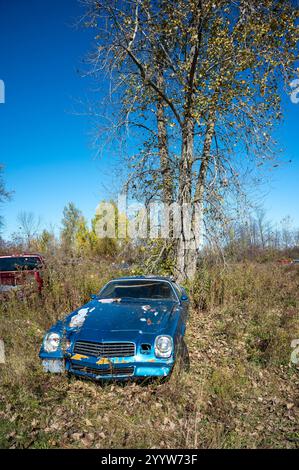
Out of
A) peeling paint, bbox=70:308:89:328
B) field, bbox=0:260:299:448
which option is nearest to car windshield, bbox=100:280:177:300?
peeling paint, bbox=70:308:89:328

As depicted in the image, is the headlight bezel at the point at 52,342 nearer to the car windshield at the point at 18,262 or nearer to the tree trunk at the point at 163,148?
the car windshield at the point at 18,262

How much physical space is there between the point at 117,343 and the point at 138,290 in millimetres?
2073

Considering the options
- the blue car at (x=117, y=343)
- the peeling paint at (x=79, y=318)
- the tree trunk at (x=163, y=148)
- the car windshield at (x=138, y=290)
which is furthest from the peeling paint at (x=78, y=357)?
the tree trunk at (x=163, y=148)

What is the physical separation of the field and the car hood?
2.22ft

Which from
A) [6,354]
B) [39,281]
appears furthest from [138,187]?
[6,354]

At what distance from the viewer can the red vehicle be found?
8336mm

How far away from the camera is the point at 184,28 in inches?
355

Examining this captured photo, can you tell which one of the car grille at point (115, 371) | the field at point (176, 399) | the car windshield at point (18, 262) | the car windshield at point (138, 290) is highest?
the car windshield at point (18, 262)

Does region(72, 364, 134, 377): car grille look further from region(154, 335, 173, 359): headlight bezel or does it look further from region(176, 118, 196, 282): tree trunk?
region(176, 118, 196, 282): tree trunk

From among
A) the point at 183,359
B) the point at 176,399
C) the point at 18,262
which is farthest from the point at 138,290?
the point at 18,262

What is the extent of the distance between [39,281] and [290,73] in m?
9.04

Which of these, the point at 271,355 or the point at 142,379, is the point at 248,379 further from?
the point at 142,379

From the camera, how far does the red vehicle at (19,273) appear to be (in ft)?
27.3

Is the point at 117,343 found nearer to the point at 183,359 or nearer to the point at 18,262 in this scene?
the point at 183,359
